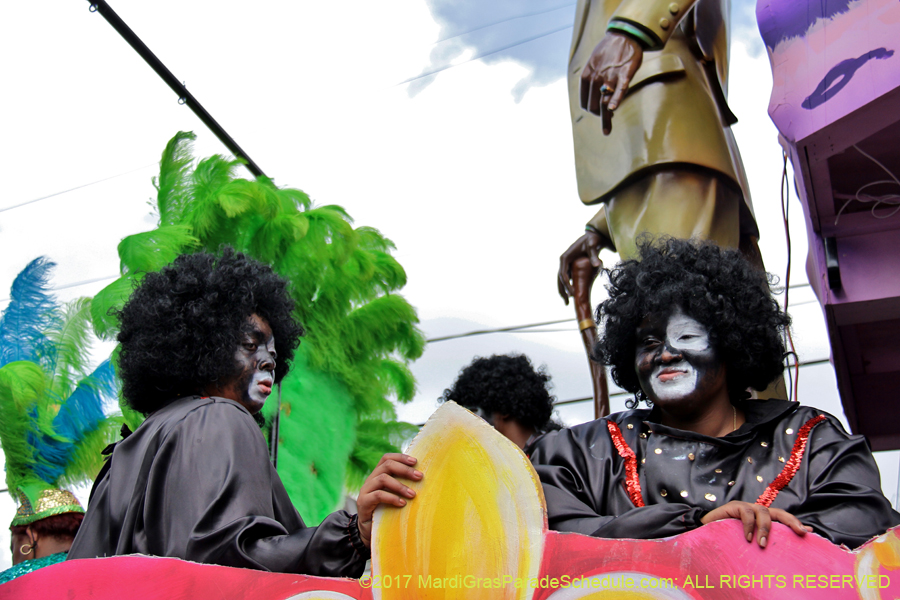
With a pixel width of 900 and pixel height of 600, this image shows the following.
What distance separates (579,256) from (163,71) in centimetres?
395

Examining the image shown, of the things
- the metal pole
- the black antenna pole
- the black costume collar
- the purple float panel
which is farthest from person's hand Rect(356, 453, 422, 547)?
the black antenna pole

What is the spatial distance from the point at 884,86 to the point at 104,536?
2.61 metres

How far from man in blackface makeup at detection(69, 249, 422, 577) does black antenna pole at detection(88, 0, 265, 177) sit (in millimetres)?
3485

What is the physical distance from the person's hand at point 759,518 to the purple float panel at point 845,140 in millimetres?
1852

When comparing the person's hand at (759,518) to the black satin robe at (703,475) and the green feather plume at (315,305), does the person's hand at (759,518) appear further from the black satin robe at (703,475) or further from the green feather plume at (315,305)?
the green feather plume at (315,305)

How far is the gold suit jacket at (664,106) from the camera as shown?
3.16m

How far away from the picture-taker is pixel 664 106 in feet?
10.7

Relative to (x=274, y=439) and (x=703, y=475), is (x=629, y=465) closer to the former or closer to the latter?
(x=703, y=475)

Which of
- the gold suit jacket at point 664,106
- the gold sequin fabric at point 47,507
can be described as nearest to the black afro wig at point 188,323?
the gold sequin fabric at point 47,507

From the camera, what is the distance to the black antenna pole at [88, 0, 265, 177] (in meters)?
6.00

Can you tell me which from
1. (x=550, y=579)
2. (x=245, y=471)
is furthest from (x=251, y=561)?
(x=550, y=579)

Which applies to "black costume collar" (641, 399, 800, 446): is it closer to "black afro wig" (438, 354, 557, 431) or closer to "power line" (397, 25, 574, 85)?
"black afro wig" (438, 354, 557, 431)

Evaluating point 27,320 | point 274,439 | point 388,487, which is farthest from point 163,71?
point 388,487

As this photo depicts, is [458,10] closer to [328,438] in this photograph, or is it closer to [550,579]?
[328,438]
